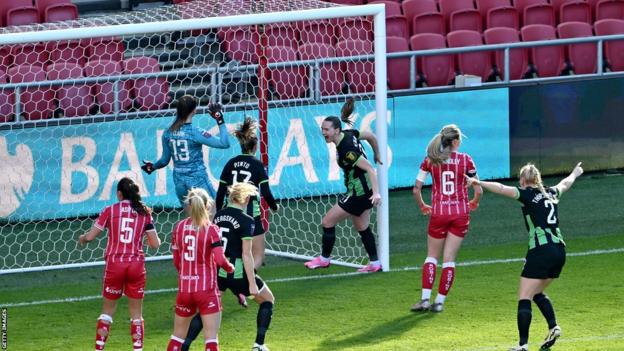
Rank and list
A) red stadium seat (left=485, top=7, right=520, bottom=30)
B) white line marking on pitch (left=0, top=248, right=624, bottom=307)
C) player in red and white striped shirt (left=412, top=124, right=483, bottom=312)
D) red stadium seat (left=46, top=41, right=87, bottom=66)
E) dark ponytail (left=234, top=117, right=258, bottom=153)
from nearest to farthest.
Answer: player in red and white striped shirt (left=412, top=124, right=483, bottom=312)
dark ponytail (left=234, top=117, right=258, bottom=153)
white line marking on pitch (left=0, top=248, right=624, bottom=307)
red stadium seat (left=46, top=41, right=87, bottom=66)
red stadium seat (left=485, top=7, right=520, bottom=30)

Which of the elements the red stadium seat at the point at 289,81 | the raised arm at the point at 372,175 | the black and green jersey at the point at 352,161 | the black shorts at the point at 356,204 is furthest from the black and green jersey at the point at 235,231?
the red stadium seat at the point at 289,81

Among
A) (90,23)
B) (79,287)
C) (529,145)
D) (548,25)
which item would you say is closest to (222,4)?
(90,23)

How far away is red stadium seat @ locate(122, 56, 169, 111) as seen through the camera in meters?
15.9

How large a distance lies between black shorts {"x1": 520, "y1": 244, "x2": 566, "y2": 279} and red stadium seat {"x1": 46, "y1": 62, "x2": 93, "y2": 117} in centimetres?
722

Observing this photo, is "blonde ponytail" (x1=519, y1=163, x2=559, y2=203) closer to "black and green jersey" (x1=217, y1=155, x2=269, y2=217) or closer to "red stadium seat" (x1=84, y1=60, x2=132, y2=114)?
"black and green jersey" (x1=217, y1=155, x2=269, y2=217)

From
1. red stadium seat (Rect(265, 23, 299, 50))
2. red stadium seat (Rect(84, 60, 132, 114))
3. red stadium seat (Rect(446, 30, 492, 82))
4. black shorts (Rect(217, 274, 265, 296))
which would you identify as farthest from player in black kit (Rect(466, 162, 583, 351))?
red stadium seat (Rect(446, 30, 492, 82))

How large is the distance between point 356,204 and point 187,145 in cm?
193

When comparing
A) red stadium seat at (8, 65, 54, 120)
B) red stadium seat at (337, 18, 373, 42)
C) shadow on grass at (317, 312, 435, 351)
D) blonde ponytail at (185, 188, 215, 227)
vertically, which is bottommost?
shadow on grass at (317, 312, 435, 351)

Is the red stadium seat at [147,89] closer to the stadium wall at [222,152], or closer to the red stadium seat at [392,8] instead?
the stadium wall at [222,152]

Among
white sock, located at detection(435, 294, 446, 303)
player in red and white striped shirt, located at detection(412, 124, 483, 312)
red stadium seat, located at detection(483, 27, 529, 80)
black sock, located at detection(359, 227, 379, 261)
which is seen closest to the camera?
player in red and white striped shirt, located at detection(412, 124, 483, 312)

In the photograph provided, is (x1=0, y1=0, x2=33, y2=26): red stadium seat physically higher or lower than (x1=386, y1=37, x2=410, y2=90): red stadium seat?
higher

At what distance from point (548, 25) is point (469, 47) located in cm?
276

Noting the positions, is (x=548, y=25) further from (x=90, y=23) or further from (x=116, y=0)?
(x=90, y=23)

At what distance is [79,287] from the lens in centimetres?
1355
